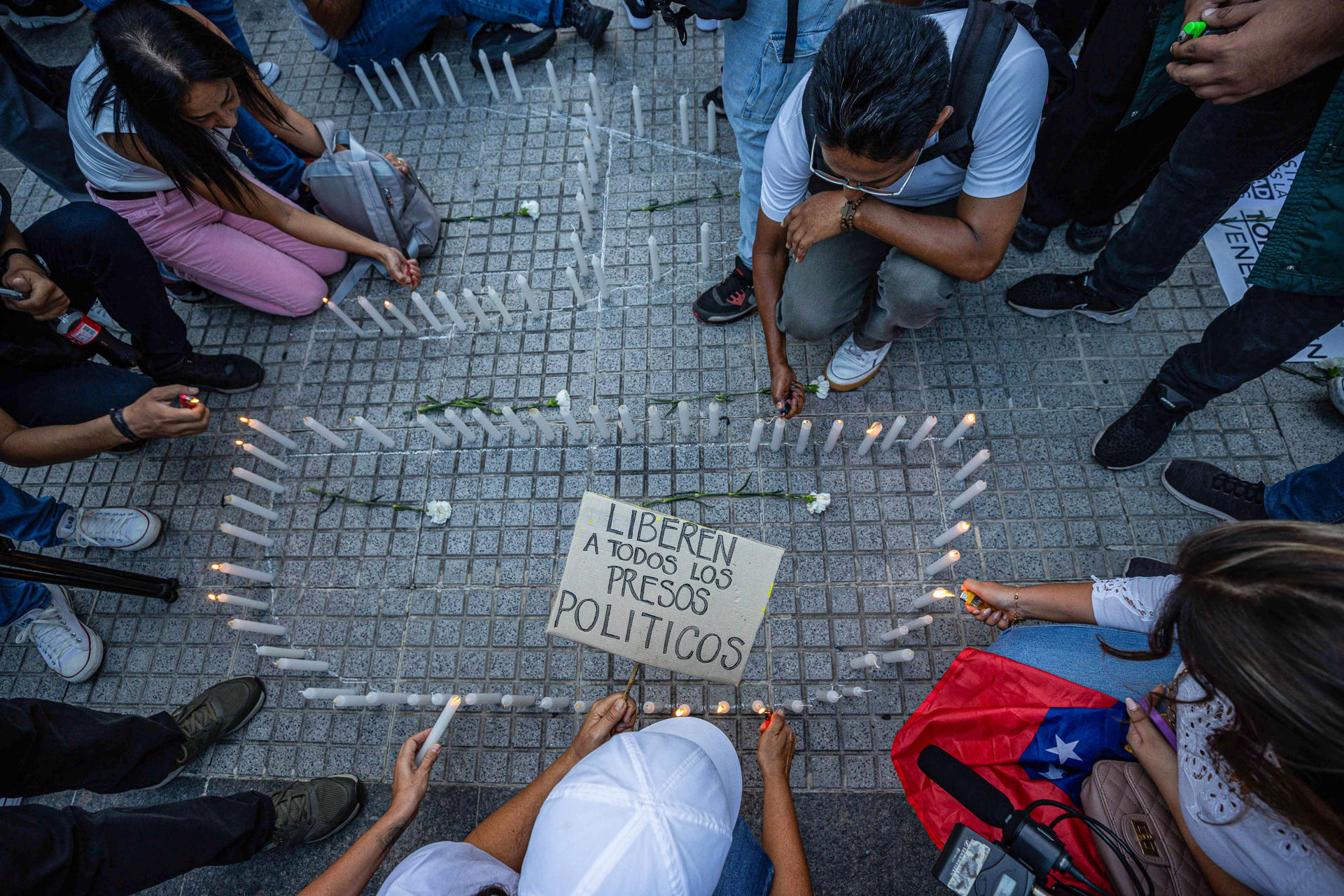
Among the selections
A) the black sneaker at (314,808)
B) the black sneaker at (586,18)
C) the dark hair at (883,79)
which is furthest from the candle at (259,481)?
the black sneaker at (586,18)

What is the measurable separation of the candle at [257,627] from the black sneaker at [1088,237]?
14.4 feet

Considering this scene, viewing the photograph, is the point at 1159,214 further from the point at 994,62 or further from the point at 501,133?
the point at 501,133

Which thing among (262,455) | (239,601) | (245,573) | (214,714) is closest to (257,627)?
(239,601)

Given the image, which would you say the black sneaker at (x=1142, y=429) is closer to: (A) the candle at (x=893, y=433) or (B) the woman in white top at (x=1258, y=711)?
(A) the candle at (x=893, y=433)

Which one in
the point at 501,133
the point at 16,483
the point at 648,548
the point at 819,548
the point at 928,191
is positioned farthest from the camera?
the point at 501,133

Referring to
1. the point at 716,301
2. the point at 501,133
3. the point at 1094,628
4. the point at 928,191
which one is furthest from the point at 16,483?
the point at 1094,628

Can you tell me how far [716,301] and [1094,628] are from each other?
2.25 meters

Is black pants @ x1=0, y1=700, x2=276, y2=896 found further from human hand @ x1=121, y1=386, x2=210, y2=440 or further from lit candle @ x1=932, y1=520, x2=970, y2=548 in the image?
lit candle @ x1=932, y1=520, x2=970, y2=548

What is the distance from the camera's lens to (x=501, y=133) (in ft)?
14.8

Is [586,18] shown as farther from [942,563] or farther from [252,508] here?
[942,563]

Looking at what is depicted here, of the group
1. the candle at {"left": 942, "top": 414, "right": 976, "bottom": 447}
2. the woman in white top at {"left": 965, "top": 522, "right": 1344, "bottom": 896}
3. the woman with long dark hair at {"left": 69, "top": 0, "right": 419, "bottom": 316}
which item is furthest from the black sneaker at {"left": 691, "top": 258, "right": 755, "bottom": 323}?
the woman in white top at {"left": 965, "top": 522, "right": 1344, "bottom": 896}

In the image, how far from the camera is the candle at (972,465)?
119 inches

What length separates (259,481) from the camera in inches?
128

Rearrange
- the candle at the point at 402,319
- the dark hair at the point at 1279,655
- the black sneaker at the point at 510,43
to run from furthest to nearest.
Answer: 1. the black sneaker at the point at 510,43
2. the candle at the point at 402,319
3. the dark hair at the point at 1279,655
